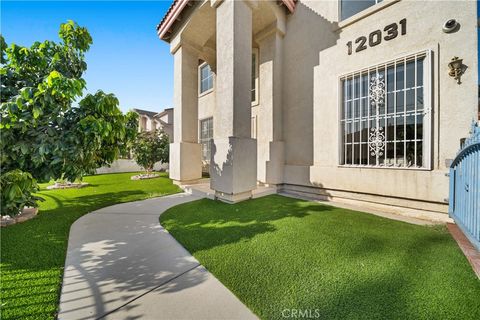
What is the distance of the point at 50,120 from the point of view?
299 cm

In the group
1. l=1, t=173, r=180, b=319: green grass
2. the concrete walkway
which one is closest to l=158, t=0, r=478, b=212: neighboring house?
the concrete walkway

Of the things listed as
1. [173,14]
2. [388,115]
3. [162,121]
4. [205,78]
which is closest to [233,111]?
[388,115]

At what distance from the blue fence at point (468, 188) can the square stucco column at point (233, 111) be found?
4.46 metres

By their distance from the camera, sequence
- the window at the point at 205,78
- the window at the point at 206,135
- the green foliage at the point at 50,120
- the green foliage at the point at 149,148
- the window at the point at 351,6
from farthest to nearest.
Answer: the green foliage at the point at 149,148 < the window at the point at 205,78 < the window at the point at 206,135 < the window at the point at 351,6 < the green foliage at the point at 50,120

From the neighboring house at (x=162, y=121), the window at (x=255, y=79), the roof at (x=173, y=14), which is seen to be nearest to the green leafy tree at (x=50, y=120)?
the roof at (x=173, y=14)

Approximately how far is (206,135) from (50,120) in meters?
9.54

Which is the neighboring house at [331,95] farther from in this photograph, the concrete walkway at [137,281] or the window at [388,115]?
the concrete walkway at [137,281]

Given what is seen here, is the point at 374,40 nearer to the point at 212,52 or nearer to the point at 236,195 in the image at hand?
the point at 236,195

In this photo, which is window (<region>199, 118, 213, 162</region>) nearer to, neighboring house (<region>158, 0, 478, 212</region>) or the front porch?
the front porch

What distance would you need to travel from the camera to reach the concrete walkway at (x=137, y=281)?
2.08 metres

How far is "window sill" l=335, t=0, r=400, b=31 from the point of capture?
17.7 feet

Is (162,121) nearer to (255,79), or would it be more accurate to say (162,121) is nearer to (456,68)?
(255,79)

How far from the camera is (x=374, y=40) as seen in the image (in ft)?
18.4

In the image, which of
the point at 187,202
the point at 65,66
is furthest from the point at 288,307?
the point at 65,66
